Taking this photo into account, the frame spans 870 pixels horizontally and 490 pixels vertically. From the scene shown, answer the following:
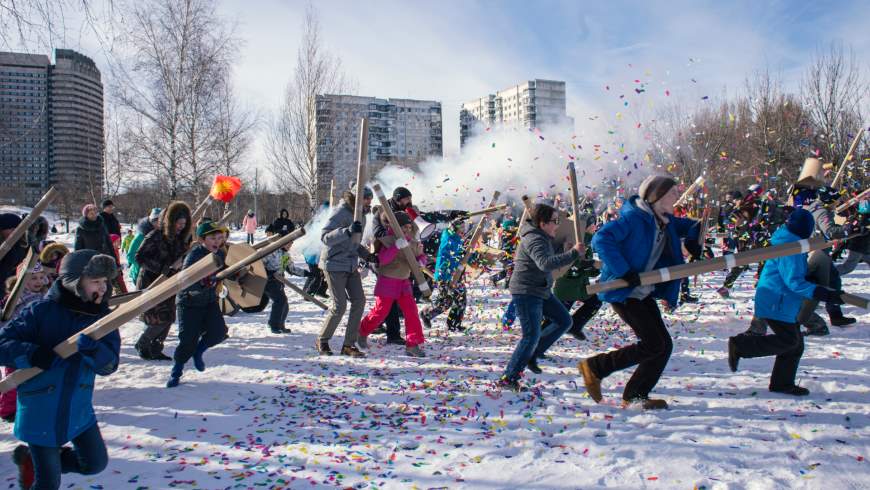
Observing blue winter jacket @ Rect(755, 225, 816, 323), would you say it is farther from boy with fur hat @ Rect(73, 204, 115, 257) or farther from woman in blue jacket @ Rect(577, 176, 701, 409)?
boy with fur hat @ Rect(73, 204, 115, 257)

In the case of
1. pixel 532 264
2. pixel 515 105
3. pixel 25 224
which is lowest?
pixel 532 264

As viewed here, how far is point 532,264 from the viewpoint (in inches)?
198

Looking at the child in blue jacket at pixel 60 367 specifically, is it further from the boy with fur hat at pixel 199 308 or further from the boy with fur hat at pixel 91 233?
the boy with fur hat at pixel 91 233

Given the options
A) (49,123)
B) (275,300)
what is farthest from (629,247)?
(49,123)

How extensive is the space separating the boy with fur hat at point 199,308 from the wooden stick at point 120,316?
7.64 ft

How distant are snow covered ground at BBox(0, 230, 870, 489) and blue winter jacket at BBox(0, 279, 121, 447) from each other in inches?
29.7

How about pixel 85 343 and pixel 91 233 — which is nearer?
pixel 85 343

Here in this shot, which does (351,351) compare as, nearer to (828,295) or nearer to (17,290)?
(17,290)

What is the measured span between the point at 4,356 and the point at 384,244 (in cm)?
411

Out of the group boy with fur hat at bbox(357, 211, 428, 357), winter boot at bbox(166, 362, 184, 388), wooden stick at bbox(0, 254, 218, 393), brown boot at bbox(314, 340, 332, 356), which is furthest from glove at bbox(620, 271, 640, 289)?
winter boot at bbox(166, 362, 184, 388)

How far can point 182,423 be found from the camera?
4445mm

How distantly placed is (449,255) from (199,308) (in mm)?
3837

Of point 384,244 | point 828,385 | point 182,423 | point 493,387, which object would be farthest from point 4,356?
point 828,385

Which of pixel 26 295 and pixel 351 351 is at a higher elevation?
pixel 26 295
